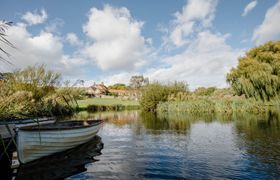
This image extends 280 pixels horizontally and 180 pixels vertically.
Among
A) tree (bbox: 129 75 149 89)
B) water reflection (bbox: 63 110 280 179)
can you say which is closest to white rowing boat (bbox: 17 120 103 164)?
water reflection (bbox: 63 110 280 179)

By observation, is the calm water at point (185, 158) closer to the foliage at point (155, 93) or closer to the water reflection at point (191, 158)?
the water reflection at point (191, 158)

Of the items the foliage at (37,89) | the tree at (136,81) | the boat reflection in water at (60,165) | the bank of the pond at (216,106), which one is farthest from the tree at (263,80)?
the tree at (136,81)

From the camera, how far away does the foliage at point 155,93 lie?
108 feet

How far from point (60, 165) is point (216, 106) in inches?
905

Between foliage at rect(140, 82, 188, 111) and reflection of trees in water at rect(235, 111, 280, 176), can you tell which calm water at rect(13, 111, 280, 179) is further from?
foliage at rect(140, 82, 188, 111)

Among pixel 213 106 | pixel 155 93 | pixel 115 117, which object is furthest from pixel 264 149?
pixel 155 93

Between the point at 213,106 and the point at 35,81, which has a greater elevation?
the point at 35,81

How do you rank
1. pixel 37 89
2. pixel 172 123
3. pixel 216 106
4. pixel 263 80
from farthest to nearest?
pixel 216 106 → pixel 263 80 → pixel 37 89 → pixel 172 123

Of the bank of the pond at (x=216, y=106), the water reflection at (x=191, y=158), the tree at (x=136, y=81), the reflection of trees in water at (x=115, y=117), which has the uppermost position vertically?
the tree at (x=136, y=81)

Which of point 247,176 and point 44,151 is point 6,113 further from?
point 247,176

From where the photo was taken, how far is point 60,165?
7.21m

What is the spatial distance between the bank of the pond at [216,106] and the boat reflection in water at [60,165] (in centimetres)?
1989

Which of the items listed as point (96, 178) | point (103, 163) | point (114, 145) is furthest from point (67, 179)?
point (114, 145)

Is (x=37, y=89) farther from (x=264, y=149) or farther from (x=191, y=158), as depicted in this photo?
(x=264, y=149)
